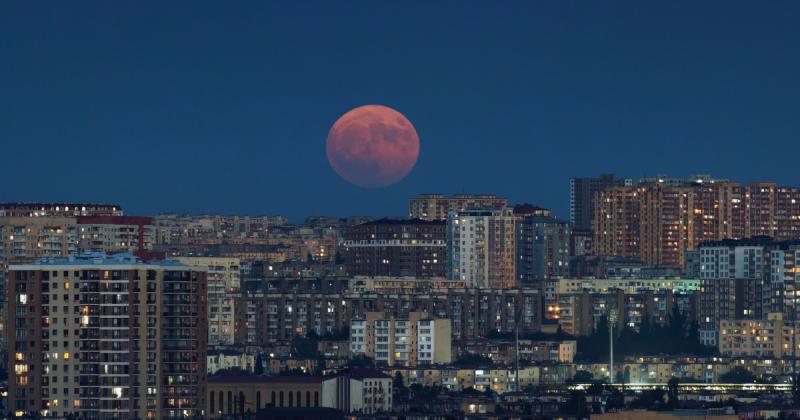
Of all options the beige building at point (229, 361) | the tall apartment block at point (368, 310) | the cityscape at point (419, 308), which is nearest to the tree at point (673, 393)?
the cityscape at point (419, 308)

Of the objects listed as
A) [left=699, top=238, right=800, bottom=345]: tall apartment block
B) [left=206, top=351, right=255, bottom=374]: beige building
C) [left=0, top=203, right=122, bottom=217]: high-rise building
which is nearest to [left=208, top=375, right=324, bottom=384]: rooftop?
[left=206, top=351, right=255, bottom=374]: beige building

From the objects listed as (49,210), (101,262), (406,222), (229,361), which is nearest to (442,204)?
(406,222)

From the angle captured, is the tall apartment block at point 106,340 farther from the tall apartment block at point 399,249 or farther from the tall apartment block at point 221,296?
the tall apartment block at point 399,249

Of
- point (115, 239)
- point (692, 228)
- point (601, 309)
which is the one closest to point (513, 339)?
point (601, 309)

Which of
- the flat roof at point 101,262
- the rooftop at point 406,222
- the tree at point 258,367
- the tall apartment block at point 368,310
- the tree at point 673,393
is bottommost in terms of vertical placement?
the tree at point 673,393

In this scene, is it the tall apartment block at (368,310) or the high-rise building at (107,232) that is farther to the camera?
the high-rise building at (107,232)

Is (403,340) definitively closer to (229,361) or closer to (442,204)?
(229,361)
